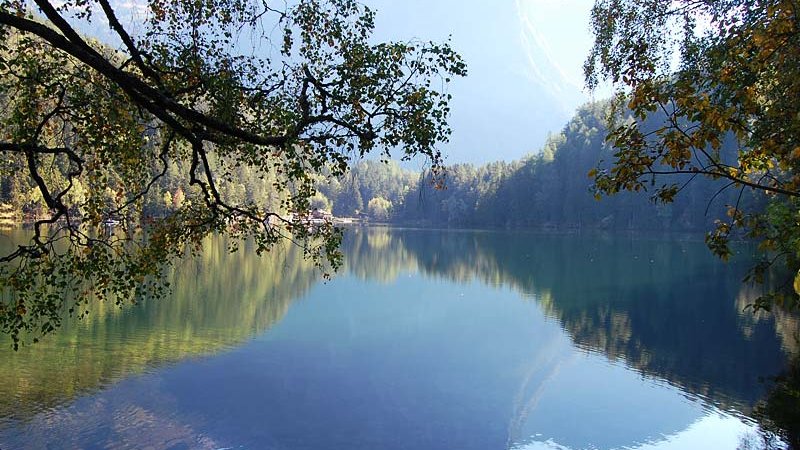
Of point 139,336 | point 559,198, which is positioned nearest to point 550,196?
point 559,198

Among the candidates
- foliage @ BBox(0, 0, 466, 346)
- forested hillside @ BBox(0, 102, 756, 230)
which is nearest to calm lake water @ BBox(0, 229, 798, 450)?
foliage @ BBox(0, 0, 466, 346)

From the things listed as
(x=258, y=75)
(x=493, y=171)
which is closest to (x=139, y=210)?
(x=258, y=75)

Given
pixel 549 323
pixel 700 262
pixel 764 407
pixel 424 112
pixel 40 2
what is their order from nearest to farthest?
pixel 40 2, pixel 424 112, pixel 764 407, pixel 549 323, pixel 700 262

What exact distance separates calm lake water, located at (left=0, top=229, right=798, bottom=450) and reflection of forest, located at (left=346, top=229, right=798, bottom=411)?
0.14 metres

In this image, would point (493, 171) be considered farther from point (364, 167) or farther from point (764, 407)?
point (764, 407)

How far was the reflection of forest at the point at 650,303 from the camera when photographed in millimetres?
17453

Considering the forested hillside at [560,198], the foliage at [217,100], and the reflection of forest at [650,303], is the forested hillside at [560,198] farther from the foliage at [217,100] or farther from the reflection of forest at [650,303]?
the foliage at [217,100]

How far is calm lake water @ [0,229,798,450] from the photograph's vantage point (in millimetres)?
12641

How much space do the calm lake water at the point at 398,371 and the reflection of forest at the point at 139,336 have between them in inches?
3.2

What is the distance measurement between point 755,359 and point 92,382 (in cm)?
1795

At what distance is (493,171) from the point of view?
403 feet

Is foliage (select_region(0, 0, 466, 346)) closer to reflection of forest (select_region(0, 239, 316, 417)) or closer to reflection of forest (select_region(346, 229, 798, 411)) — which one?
reflection of forest (select_region(0, 239, 316, 417))

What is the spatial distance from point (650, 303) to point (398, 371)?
16.0 meters

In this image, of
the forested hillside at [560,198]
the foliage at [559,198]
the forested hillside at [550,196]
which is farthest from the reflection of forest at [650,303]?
the foliage at [559,198]
